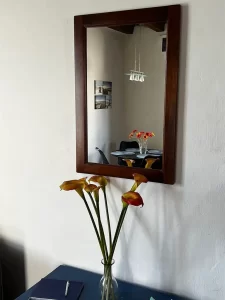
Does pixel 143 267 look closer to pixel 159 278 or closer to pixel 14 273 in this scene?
pixel 159 278

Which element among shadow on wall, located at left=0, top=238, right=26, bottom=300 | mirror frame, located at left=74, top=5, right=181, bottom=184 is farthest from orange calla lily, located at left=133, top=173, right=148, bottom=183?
shadow on wall, located at left=0, top=238, right=26, bottom=300

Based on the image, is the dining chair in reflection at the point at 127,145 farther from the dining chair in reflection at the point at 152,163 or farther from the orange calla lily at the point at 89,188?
the orange calla lily at the point at 89,188

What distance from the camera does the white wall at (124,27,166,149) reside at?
1276mm

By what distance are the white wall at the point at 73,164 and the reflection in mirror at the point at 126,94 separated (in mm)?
89

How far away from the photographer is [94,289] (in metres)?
1.44

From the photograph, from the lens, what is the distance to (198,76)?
4.04 ft

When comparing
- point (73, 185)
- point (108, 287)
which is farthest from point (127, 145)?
point (108, 287)

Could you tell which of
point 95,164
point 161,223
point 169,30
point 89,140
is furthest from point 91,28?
point 161,223

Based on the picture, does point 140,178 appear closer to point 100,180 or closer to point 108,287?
point 100,180

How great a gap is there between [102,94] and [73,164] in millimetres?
354

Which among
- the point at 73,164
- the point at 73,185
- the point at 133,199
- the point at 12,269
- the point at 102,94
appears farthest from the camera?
the point at 12,269

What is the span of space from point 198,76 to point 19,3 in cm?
92

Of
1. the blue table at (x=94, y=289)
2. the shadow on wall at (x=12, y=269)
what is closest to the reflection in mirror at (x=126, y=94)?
the blue table at (x=94, y=289)

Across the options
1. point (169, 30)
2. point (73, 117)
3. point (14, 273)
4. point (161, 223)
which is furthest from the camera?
point (14, 273)
